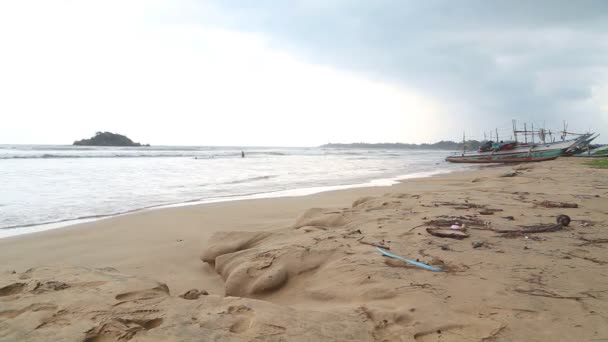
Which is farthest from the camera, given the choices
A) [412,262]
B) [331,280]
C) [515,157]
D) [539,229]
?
[515,157]

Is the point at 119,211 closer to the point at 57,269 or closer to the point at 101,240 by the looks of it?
the point at 101,240

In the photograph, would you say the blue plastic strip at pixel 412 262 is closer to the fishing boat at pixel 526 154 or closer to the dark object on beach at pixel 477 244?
the dark object on beach at pixel 477 244

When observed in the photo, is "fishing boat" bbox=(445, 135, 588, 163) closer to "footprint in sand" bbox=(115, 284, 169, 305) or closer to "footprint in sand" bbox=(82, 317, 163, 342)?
"footprint in sand" bbox=(115, 284, 169, 305)

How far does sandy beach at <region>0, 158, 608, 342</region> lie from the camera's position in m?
1.81

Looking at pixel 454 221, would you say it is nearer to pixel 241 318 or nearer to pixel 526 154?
pixel 241 318

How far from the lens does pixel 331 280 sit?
277cm

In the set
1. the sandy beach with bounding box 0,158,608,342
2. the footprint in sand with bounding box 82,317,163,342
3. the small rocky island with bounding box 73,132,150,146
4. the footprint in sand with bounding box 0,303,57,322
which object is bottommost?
the sandy beach with bounding box 0,158,608,342

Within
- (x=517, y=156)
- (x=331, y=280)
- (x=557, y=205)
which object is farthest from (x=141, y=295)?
(x=517, y=156)

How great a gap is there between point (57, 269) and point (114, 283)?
2.22 ft

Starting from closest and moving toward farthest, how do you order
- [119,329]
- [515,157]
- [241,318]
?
[119,329] < [241,318] < [515,157]

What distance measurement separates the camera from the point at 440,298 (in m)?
2.24

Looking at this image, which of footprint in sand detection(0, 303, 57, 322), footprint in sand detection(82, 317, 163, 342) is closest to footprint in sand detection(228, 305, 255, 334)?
footprint in sand detection(82, 317, 163, 342)

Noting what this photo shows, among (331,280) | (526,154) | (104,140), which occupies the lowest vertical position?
(331,280)

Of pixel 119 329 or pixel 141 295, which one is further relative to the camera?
pixel 141 295
